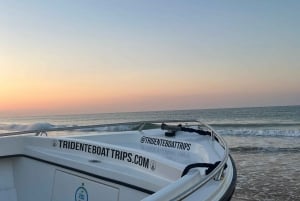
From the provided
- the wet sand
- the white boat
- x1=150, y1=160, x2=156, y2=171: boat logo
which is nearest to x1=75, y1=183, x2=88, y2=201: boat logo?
the white boat

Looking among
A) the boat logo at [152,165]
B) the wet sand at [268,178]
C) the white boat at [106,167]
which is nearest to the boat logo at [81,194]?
the white boat at [106,167]

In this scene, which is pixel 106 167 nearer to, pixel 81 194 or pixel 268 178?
pixel 81 194

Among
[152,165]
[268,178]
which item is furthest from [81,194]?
[268,178]

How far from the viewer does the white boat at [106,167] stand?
271cm

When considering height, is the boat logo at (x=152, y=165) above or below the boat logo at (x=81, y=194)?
above

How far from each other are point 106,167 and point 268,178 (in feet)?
24.6

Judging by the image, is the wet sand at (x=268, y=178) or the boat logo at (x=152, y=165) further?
the wet sand at (x=268, y=178)

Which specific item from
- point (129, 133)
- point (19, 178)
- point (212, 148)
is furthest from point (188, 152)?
point (19, 178)

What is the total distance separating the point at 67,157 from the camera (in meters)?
3.96

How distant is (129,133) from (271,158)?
388 inches

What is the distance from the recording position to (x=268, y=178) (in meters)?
9.62

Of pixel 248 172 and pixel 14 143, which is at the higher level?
pixel 14 143

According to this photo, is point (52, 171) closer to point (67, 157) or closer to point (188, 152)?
point (67, 157)

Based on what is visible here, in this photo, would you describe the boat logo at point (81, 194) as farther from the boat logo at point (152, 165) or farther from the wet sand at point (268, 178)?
the wet sand at point (268, 178)
